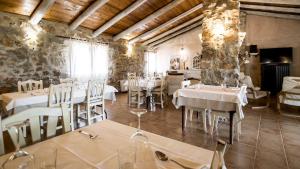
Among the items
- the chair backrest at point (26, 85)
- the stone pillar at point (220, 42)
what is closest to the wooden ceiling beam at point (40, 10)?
the chair backrest at point (26, 85)

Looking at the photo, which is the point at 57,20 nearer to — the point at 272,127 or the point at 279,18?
the point at 272,127

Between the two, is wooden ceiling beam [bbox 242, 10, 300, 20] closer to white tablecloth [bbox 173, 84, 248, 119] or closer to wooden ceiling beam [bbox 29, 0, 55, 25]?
white tablecloth [bbox 173, 84, 248, 119]

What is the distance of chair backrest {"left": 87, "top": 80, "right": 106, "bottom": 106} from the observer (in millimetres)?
3393

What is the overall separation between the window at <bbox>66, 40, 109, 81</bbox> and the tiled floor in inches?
96.4

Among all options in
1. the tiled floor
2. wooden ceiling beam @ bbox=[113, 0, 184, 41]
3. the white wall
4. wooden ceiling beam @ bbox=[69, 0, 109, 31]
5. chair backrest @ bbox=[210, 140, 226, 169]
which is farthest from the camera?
the white wall

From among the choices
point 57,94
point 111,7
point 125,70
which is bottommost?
point 57,94

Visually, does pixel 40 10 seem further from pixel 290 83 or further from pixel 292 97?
pixel 292 97

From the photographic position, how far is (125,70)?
28.4 ft

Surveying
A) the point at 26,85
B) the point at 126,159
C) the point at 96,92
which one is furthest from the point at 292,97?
the point at 26,85

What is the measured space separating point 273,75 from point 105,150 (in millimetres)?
8496

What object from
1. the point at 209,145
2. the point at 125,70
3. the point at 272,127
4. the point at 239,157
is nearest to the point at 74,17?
the point at 125,70

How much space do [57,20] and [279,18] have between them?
8.82 metres

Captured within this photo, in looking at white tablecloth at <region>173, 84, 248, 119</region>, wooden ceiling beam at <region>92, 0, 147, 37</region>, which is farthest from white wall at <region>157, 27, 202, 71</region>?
white tablecloth at <region>173, 84, 248, 119</region>

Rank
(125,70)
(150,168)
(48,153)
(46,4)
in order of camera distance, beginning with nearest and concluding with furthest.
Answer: (150,168)
(48,153)
(46,4)
(125,70)
